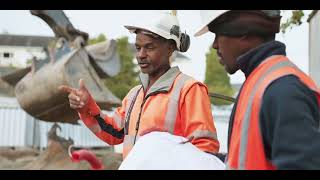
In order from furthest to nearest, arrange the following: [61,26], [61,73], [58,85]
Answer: [61,26]
[58,85]
[61,73]

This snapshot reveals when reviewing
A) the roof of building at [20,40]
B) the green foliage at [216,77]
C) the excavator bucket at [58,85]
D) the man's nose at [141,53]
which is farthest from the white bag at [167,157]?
the roof of building at [20,40]

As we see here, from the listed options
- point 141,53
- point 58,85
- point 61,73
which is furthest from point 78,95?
point 58,85

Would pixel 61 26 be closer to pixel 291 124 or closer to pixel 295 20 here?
pixel 295 20

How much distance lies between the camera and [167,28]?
11.0 ft

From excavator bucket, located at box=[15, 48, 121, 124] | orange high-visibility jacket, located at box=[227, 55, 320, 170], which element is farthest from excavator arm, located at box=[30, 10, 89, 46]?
orange high-visibility jacket, located at box=[227, 55, 320, 170]

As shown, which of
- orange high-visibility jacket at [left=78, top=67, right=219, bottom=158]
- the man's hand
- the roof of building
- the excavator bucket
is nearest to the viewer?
orange high-visibility jacket at [left=78, top=67, right=219, bottom=158]

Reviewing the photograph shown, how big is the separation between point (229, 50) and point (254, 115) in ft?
1.02

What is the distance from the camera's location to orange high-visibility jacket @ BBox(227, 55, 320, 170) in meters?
1.71

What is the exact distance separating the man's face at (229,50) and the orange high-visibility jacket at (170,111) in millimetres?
935

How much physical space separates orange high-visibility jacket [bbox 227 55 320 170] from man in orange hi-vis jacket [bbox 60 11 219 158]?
104 centimetres

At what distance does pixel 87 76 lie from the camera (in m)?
13.4

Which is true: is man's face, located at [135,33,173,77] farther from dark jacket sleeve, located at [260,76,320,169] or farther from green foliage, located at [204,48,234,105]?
green foliage, located at [204,48,234,105]
